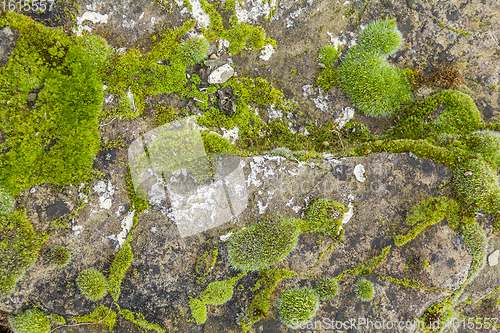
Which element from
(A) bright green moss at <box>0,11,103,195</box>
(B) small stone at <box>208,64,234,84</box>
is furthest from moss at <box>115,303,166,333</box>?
(B) small stone at <box>208,64,234,84</box>

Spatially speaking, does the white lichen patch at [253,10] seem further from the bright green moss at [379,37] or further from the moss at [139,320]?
the moss at [139,320]

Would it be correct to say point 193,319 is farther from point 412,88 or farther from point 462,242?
point 412,88

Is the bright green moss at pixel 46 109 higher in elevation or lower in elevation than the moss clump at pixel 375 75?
higher

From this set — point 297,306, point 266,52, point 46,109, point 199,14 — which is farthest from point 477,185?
point 46,109

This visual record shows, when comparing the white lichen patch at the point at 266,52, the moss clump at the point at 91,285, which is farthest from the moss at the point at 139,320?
the white lichen patch at the point at 266,52

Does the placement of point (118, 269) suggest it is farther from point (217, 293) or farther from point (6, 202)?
point (6, 202)

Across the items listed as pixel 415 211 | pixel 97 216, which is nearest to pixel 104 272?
pixel 97 216
